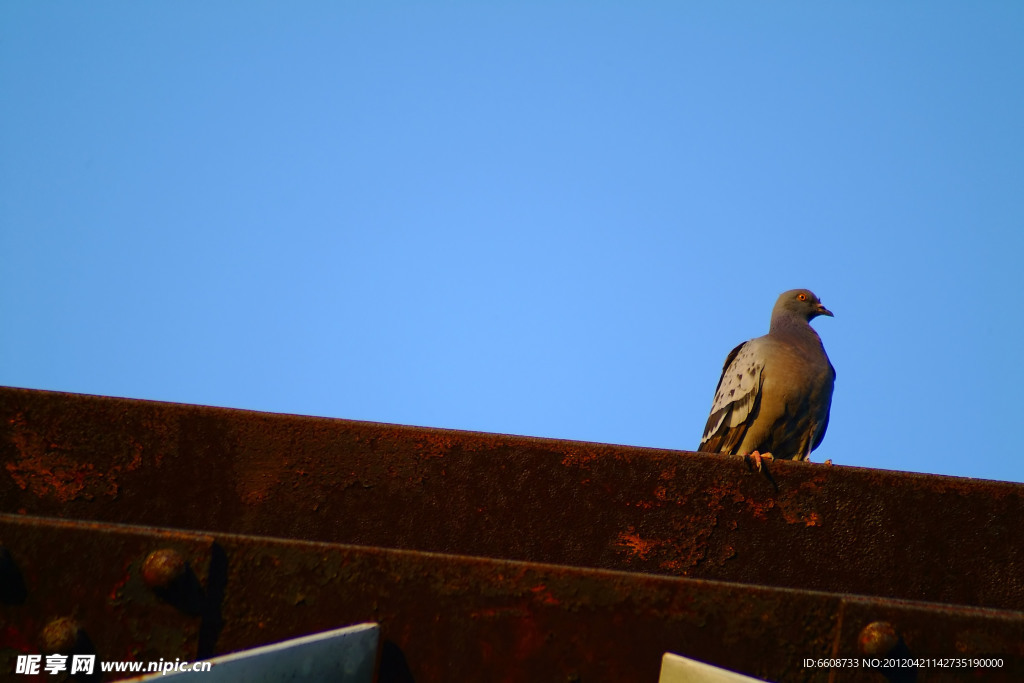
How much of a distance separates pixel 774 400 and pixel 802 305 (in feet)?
5.87

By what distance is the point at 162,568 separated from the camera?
7.04ft

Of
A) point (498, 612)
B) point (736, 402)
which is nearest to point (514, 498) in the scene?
point (498, 612)

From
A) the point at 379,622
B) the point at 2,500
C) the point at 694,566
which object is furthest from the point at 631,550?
the point at 2,500

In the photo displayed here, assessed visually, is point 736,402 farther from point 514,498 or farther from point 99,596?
point 99,596

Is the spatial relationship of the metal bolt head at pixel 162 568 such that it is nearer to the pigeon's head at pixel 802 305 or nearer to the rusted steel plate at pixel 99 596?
the rusted steel plate at pixel 99 596

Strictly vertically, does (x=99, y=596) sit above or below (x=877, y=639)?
below

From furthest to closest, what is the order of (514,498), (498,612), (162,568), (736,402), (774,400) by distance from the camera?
1. (736,402)
2. (774,400)
3. (514,498)
4. (498,612)
5. (162,568)

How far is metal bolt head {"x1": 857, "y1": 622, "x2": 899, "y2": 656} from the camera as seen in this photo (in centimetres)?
215

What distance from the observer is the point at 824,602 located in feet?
7.34

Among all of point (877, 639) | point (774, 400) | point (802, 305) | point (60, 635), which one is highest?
point (802, 305)

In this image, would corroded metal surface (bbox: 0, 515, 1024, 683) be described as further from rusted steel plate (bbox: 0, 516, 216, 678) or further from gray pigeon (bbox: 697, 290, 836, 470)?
gray pigeon (bbox: 697, 290, 836, 470)

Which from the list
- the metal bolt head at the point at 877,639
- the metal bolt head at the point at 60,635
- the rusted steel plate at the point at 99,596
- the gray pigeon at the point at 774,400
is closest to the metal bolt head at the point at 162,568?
the rusted steel plate at the point at 99,596

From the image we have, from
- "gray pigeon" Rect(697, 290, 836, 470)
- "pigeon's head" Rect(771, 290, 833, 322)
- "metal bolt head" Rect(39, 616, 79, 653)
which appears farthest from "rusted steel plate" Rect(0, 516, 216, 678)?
"pigeon's head" Rect(771, 290, 833, 322)

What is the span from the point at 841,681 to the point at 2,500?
2.82m
